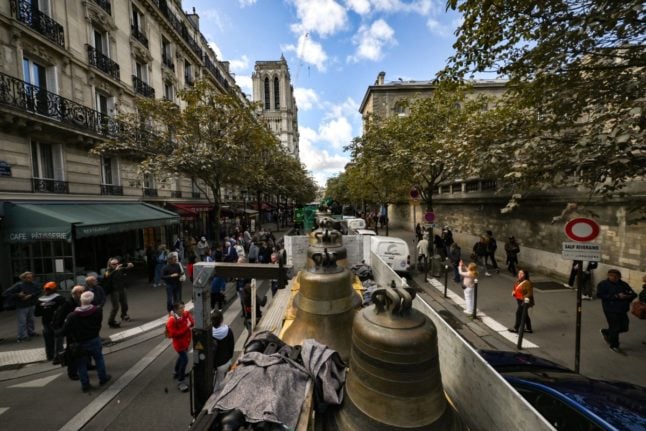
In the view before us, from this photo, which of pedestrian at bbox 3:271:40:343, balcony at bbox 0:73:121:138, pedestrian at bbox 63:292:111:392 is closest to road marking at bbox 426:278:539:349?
pedestrian at bbox 63:292:111:392

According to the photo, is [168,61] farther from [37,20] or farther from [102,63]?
[37,20]

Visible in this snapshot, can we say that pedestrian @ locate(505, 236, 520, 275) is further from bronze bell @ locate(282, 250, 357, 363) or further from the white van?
bronze bell @ locate(282, 250, 357, 363)

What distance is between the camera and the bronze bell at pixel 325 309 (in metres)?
3.54

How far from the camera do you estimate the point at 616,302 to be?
5.79m

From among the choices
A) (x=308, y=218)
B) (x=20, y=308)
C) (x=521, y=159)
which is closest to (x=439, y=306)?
→ (x=521, y=159)

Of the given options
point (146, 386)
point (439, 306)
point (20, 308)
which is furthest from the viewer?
point (439, 306)

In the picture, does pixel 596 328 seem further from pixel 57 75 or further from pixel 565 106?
pixel 57 75

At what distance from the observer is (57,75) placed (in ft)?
39.1

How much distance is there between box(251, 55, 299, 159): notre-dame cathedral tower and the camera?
283 feet

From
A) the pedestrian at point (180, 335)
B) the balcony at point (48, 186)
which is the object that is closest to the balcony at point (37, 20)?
the balcony at point (48, 186)

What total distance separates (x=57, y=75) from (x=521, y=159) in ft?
56.3

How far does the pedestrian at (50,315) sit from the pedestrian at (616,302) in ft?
38.0

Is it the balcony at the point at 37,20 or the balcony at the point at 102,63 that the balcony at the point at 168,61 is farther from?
the balcony at the point at 37,20

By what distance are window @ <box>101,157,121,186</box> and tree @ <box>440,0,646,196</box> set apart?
1641cm
